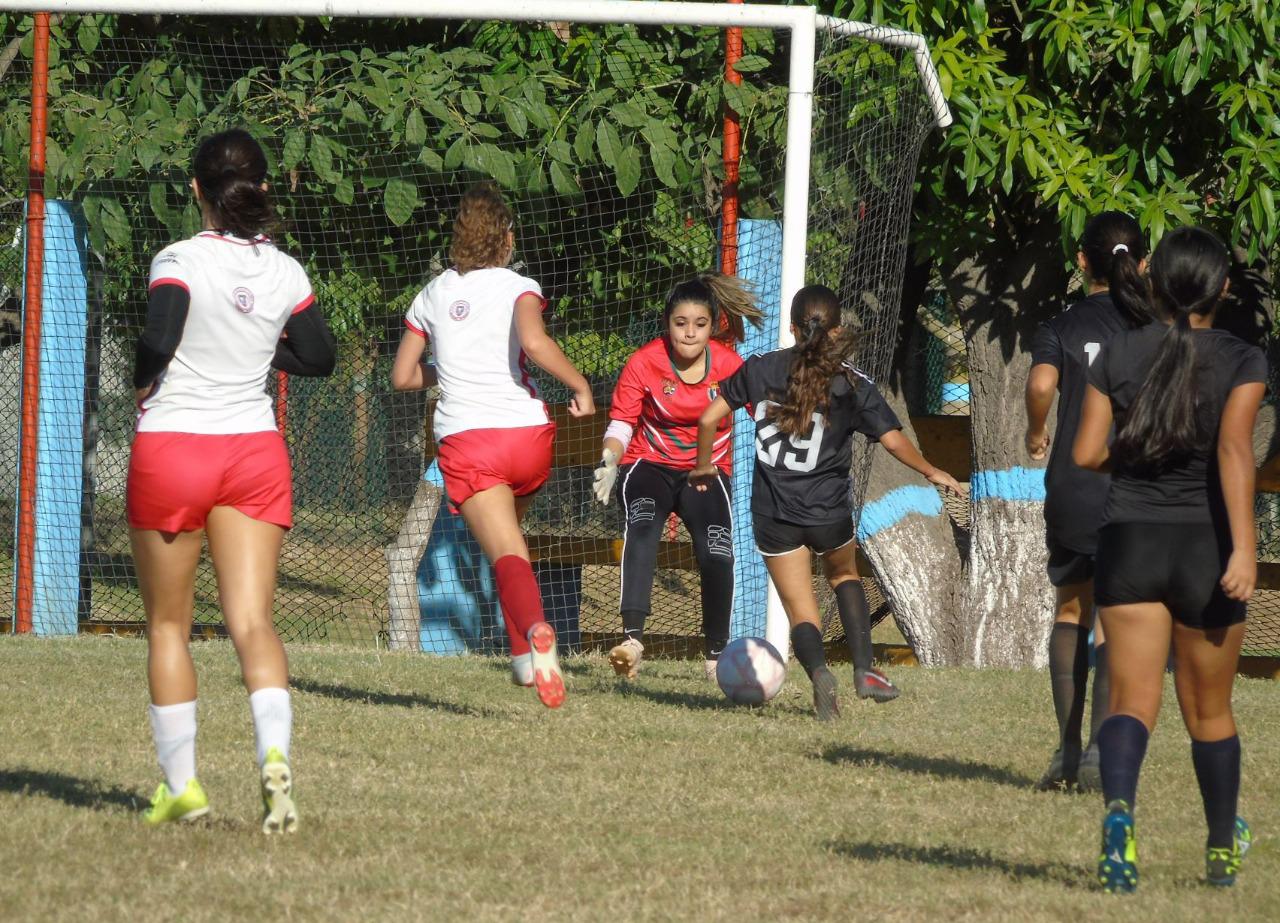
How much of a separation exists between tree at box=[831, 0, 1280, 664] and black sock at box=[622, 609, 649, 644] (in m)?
2.90

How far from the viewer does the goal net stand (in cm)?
912

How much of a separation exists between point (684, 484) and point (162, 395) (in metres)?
3.61

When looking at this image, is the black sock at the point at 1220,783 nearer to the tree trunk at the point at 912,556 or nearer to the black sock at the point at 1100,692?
the black sock at the point at 1100,692

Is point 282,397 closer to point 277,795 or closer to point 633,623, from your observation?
point 633,623

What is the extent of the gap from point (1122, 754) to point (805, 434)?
2.75 meters

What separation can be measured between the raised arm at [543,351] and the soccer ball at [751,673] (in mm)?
1339

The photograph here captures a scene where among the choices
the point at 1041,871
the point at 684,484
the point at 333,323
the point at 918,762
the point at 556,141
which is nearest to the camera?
the point at 1041,871

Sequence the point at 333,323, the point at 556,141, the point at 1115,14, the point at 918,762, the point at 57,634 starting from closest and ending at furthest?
the point at 918,762, the point at 1115,14, the point at 556,141, the point at 57,634, the point at 333,323

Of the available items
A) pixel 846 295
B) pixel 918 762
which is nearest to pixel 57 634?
pixel 846 295

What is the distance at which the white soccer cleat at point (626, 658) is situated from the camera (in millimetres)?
7105

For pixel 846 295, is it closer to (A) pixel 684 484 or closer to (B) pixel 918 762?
(A) pixel 684 484

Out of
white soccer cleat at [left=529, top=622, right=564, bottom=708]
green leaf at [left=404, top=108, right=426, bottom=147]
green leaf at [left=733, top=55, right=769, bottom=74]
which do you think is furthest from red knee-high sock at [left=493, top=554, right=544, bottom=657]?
green leaf at [left=733, top=55, right=769, bottom=74]

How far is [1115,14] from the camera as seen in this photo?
8.58 m

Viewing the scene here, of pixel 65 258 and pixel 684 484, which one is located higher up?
pixel 65 258
